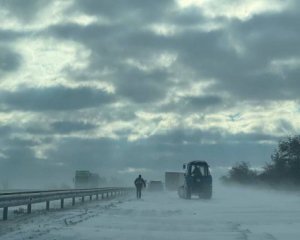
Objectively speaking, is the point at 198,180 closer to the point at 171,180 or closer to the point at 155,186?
the point at 155,186

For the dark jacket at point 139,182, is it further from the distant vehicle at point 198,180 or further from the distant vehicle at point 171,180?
the distant vehicle at point 171,180

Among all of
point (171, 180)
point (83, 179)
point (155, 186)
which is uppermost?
point (171, 180)

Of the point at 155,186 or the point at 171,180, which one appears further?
the point at 171,180

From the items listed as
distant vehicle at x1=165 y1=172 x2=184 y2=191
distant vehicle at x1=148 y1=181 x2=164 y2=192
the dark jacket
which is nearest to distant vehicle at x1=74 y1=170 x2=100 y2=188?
distant vehicle at x1=148 y1=181 x2=164 y2=192

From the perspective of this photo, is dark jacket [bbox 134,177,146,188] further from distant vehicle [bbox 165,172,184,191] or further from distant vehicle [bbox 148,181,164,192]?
distant vehicle [bbox 165,172,184,191]

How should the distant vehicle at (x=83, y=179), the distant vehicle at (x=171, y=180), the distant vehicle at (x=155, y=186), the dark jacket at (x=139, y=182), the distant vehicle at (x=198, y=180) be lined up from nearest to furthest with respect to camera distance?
1. the distant vehicle at (x=198, y=180)
2. the dark jacket at (x=139, y=182)
3. the distant vehicle at (x=155, y=186)
4. the distant vehicle at (x=83, y=179)
5. the distant vehicle at (x=171, y=180)

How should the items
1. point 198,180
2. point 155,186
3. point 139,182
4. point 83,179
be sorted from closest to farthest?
point 198,180
point 139,182
point 155,186
point 83,179

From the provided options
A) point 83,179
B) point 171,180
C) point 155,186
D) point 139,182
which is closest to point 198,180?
point 139,182

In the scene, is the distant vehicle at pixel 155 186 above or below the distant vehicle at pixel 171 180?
below

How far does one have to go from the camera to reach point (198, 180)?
4609 cm

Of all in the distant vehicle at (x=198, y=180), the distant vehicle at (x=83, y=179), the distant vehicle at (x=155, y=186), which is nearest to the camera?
the distant vehicle at (x=198, y=180)

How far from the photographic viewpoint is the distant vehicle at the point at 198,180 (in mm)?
45938

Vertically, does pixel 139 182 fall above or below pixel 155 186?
below

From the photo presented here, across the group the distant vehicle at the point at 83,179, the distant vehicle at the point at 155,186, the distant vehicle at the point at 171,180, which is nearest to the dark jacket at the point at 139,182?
the distant vehicle at the point at 155,186
